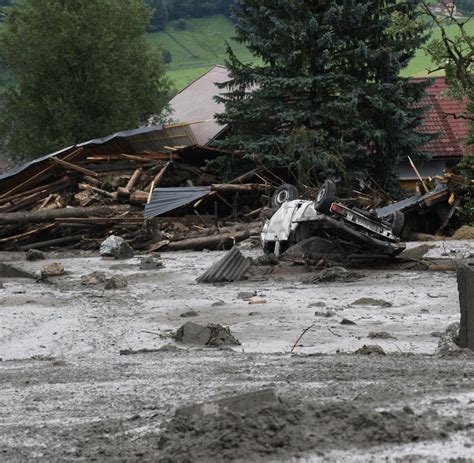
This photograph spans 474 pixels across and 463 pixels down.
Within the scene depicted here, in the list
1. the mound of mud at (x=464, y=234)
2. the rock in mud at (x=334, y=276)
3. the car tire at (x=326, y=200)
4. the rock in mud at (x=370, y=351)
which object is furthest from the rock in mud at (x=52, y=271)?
the rock in mud at (x=370, y=351)

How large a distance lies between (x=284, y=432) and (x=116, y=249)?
2080cm

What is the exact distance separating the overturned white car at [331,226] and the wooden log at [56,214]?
9.04 m

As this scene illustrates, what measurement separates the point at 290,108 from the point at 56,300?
17.2 meters

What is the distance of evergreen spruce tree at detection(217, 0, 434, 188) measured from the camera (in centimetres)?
3275

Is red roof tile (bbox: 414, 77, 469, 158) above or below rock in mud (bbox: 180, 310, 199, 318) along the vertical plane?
above

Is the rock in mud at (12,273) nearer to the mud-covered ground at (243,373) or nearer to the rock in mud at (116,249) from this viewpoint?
the mud-covered ground at (243,373)

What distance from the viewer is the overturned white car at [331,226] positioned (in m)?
20.1

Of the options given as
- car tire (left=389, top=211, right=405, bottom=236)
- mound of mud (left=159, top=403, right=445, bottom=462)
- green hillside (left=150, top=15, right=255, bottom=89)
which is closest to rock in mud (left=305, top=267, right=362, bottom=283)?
car tire (left=389, top=211, right=405, bottom=236)

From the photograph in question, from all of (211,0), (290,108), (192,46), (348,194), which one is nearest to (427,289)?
(348,194)

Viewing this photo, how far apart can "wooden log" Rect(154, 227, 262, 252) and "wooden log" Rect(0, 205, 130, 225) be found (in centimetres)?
348

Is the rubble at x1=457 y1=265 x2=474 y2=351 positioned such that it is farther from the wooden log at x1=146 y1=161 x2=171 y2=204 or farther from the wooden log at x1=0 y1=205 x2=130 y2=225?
the wooden log at x1=0 y1=205 x2=130 y2=225

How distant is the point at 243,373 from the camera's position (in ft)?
28.6

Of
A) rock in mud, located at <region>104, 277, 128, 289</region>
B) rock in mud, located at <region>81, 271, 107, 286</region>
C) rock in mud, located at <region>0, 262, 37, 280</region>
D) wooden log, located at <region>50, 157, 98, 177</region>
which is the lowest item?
rock in mud, located at <region>0, 262, 37, 280</region>

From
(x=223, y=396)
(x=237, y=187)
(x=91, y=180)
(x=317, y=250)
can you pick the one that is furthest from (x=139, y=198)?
(x=223, y=396)
